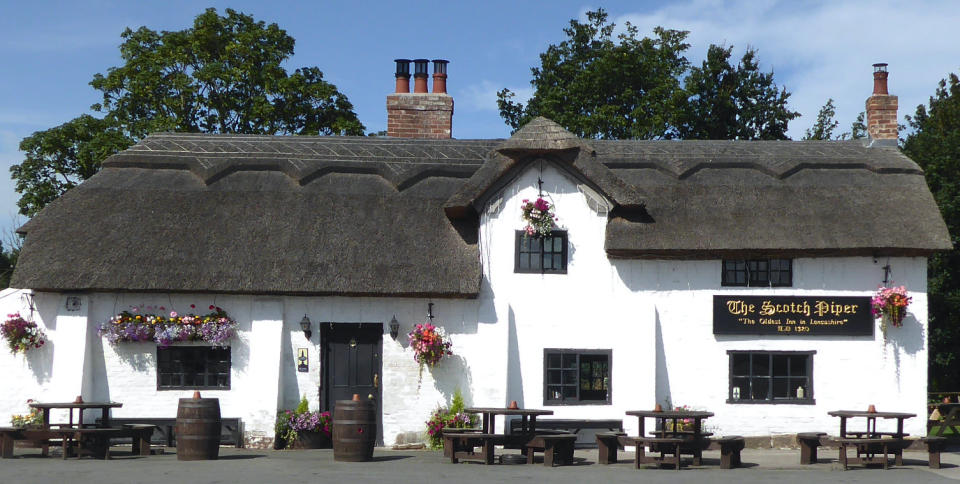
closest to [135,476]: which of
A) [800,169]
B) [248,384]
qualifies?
[248,384]

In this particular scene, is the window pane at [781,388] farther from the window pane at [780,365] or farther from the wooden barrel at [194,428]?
the wooden barrel at [194,428]

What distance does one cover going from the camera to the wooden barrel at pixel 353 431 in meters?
17.4

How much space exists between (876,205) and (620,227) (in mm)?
5028

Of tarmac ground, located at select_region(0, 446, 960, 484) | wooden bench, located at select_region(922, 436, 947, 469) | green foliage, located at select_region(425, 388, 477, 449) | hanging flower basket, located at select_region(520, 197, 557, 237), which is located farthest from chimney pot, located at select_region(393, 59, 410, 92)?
wooden bench, located at select_region(922, 436, 947, 469)

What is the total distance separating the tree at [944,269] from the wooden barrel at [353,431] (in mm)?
18189

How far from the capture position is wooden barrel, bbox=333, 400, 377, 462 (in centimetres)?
1736

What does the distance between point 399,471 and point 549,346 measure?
5195 millimetres

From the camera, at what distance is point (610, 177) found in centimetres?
2045

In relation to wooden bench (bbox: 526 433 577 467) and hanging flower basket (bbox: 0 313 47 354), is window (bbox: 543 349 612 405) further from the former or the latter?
hanging flower basket (bbox: 0 313 47 354)

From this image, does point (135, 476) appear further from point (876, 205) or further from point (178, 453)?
point (876, 205)

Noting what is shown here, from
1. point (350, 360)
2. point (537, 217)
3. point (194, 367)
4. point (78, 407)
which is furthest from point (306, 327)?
point (537, 217)

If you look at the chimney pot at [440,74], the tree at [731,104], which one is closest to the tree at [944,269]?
the tree at [731,104]

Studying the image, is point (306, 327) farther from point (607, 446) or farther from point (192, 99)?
point (192, 99)

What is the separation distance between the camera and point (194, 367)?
2027 centimetres
